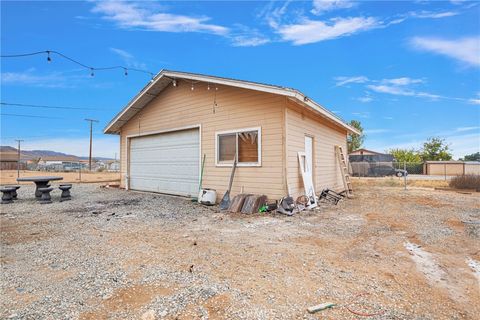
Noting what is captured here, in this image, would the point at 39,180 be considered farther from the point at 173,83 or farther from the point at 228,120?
the point at 228,120

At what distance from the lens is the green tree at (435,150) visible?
36781 millimetres

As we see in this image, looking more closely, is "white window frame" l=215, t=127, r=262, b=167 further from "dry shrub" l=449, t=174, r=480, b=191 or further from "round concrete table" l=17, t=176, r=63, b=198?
"dry shrub" l=449, t=174, r=480, b=191

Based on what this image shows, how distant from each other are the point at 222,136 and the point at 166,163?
3.09 metres

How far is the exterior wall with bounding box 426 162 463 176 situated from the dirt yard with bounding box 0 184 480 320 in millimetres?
26776

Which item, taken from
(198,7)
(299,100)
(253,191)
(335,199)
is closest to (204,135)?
(253,191)

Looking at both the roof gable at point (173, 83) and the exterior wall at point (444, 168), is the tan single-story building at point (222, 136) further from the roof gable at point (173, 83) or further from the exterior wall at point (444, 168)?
the exterior wall at point (444, 168)

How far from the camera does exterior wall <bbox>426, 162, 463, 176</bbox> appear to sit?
2549 cm

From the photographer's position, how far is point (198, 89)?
26.7 ft

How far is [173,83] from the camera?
8.80 m

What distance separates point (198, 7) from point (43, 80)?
2155 centimetres

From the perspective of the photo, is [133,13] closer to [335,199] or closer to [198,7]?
[198,7]

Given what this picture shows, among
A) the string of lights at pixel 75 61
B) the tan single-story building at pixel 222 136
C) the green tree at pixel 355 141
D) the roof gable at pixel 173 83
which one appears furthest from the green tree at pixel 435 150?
the string of lights at pixel 75 61

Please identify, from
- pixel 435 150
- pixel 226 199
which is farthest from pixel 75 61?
pixel 435 150

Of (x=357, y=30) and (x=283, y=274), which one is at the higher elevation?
(x=357, y=30)
